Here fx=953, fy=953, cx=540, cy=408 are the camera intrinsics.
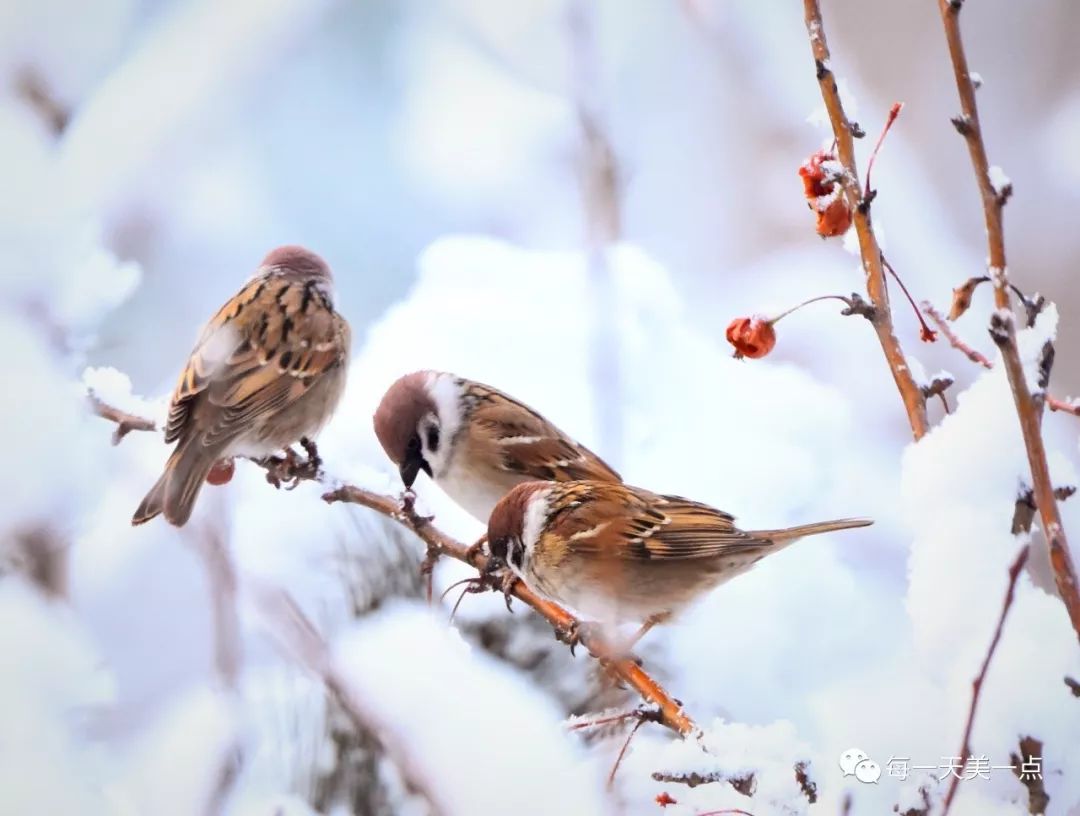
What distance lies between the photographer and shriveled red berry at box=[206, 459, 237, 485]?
4.11ft

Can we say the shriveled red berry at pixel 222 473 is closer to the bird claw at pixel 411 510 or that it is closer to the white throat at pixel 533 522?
the bird claw at pixel 411 510

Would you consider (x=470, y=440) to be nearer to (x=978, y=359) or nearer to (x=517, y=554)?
(x=517, y=554)

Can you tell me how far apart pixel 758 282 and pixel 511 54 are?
0.46 meters

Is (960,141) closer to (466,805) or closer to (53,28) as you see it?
(466,805)

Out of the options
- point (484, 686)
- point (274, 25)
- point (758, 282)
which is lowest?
point (484, 686)

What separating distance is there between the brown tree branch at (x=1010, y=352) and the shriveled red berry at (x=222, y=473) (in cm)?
93

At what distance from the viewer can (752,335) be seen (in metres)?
1.08

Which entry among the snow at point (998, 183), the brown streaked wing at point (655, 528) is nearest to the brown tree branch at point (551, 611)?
the brown streaked wing at point (655, 528)

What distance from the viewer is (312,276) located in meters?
1.29

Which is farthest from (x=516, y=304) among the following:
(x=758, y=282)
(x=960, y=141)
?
(x=960, y=141)

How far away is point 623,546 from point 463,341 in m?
0.35

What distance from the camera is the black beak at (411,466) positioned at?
1276 mm

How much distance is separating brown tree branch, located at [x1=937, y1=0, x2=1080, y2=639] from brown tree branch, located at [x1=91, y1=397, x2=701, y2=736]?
0.48 m

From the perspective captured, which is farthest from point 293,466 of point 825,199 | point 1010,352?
point 1010,352
